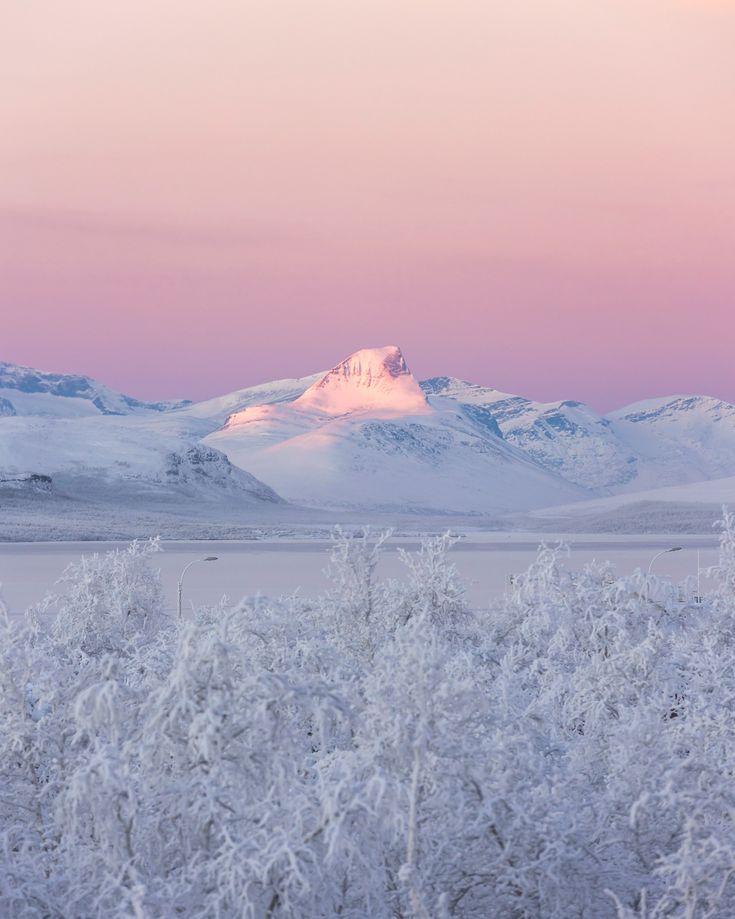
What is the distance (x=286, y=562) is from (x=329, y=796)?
172 ft

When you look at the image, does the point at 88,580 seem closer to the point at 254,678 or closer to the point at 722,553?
the point at 722,553

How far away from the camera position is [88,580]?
25.2m

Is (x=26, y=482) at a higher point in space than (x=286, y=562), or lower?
higher

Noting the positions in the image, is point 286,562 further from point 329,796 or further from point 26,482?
point 26,482

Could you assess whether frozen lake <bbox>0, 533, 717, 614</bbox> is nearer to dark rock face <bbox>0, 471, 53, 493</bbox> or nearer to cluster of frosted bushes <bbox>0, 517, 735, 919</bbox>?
cluster of frosted bushes <bbox>0, 517, 735, 919</bbox>

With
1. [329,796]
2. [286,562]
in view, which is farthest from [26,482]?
[329,796]

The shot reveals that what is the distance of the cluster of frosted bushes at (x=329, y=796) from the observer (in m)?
9.33

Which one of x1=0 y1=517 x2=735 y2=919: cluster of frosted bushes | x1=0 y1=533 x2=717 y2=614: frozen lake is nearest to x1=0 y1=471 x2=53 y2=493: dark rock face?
x1=0 y1=533 x2=717 y2=614: frozen lake

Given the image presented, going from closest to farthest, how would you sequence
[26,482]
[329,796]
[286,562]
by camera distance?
[329,796] < [286,562] < [26,482]

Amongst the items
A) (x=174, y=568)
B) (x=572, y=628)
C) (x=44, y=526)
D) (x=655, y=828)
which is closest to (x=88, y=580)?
(x=572, y=628)

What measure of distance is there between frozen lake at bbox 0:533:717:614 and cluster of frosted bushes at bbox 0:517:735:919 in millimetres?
20137

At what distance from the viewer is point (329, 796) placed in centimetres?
906

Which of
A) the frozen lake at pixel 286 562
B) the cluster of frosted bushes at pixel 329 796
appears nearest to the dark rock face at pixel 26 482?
the frozen lake at pixel 286 562

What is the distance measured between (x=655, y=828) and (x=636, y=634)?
28.3 ft
